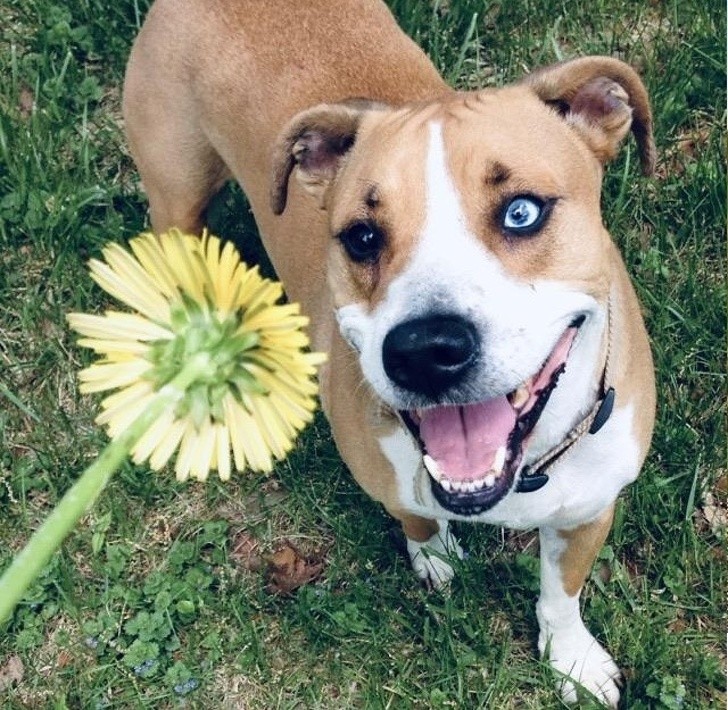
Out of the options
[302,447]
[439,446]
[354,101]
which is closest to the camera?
[439,446]

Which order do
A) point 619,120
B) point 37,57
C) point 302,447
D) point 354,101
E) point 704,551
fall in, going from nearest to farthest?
point 619,120 < point 354,101 < point 704,551 < point 302,447 < point 37,57

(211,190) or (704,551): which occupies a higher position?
(211,190)

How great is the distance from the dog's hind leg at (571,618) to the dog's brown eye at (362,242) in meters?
1.14

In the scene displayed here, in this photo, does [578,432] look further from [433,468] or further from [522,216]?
[522,216]

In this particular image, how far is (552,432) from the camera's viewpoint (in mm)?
2773

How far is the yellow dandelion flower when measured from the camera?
1124 millimetres

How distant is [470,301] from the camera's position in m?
2.20

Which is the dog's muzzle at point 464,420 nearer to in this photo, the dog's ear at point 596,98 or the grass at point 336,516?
the dog's ear at point 596,98

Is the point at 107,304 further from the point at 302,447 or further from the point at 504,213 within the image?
the point at 504,213

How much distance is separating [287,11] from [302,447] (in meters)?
1.61

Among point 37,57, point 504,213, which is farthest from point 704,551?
point 37,57

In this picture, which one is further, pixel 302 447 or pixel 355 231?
pixel 302 447

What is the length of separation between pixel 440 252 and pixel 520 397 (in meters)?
0.40

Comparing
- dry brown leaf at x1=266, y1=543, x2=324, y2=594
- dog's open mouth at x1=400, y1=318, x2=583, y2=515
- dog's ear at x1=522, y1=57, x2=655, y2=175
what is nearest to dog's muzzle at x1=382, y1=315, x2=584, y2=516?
dog's open mouth at x1=400, y1=318, x2=583, y2=515
